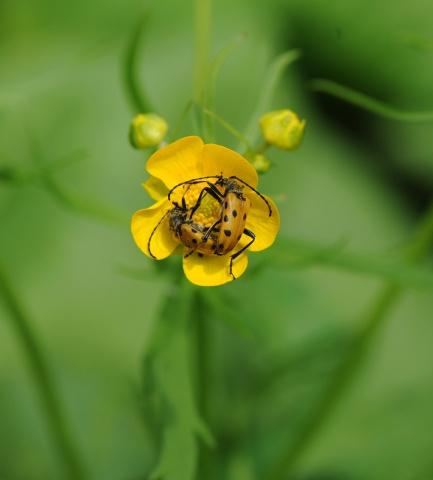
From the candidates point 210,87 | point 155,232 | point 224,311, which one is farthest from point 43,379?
point 210,87

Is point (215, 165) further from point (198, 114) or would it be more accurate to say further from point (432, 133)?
point (432, 133)

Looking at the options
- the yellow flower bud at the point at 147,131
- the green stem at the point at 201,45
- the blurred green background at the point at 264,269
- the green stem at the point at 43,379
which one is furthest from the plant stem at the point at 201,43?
the green stem at the point at 43,379

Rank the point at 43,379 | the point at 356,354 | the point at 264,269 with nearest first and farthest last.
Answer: the point at 43,379 < the point at 356,354 < the point at 264,269

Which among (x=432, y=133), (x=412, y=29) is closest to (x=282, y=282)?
(x=432, y=133)

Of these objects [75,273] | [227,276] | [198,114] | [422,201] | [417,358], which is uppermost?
[422,201]

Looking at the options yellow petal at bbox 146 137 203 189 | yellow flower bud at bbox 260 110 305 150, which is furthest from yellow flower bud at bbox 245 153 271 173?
yellow petal at bbox 146 137 203 189

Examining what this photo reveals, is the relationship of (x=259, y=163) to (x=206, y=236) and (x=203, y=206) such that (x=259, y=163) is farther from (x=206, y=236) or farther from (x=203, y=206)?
(x=206, y=236)
